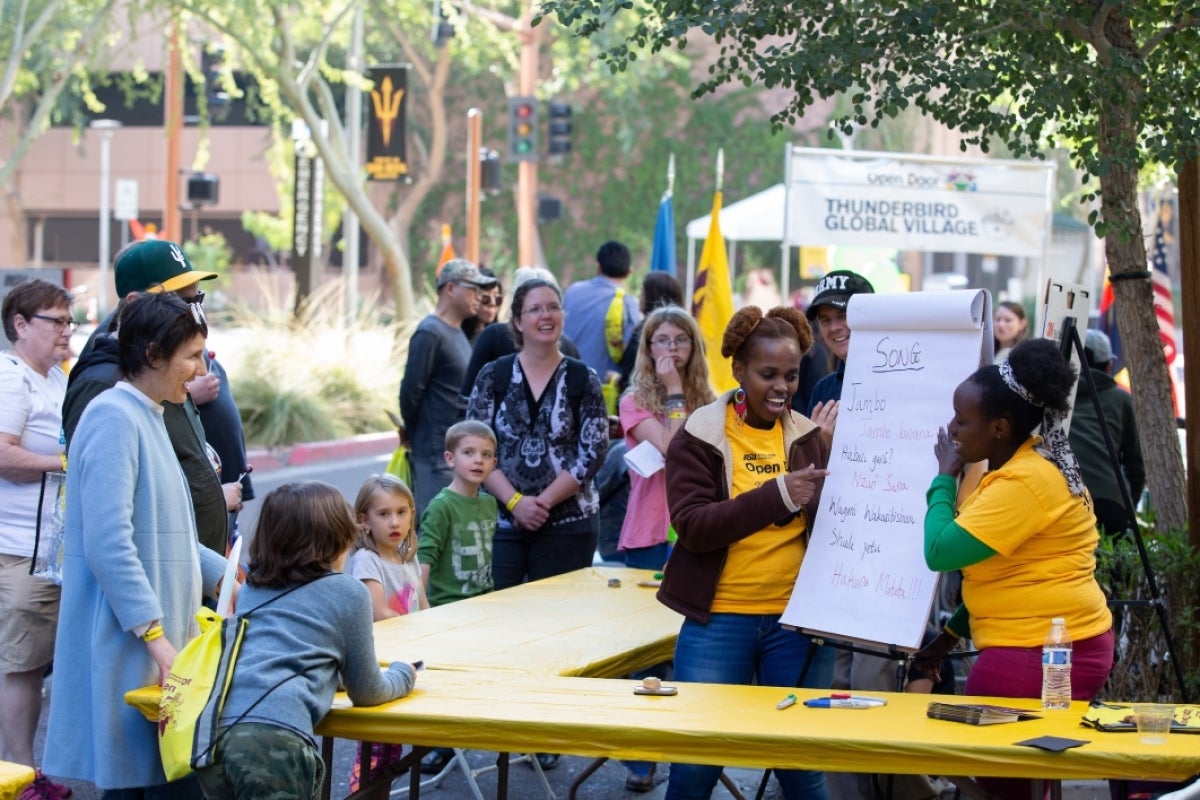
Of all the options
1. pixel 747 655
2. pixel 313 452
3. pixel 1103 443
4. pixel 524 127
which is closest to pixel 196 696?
A: pixel 747 655

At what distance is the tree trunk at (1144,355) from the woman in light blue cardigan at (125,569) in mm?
3934

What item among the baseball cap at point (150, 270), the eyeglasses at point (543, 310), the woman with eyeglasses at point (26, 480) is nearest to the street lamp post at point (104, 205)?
the eyeglasses at point (543, 310)

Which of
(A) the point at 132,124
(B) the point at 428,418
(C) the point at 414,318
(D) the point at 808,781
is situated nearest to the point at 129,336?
(D) the point at 808,781

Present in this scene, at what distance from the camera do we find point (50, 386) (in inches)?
241

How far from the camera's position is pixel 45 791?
584 cm

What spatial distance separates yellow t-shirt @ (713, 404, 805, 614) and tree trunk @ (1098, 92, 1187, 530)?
2.28m

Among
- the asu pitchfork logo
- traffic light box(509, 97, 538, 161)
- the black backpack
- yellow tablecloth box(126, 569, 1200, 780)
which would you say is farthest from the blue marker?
the asu pitchfork logo

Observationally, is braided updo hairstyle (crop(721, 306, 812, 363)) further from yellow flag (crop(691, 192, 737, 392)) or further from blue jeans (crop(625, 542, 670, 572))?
yellow flag (crop(691, 192, 737, 392))

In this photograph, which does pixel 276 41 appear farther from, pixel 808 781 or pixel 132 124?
pixel 132 124

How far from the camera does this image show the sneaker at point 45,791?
5766 mm

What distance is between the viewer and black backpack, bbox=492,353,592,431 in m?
6.94

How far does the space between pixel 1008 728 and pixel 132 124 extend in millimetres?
52698

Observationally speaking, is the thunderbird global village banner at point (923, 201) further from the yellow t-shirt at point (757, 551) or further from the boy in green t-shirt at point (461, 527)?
the yellow t-shirt at point (757, 551)

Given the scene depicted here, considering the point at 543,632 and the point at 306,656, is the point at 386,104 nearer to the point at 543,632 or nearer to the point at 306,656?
the point at 543,632
